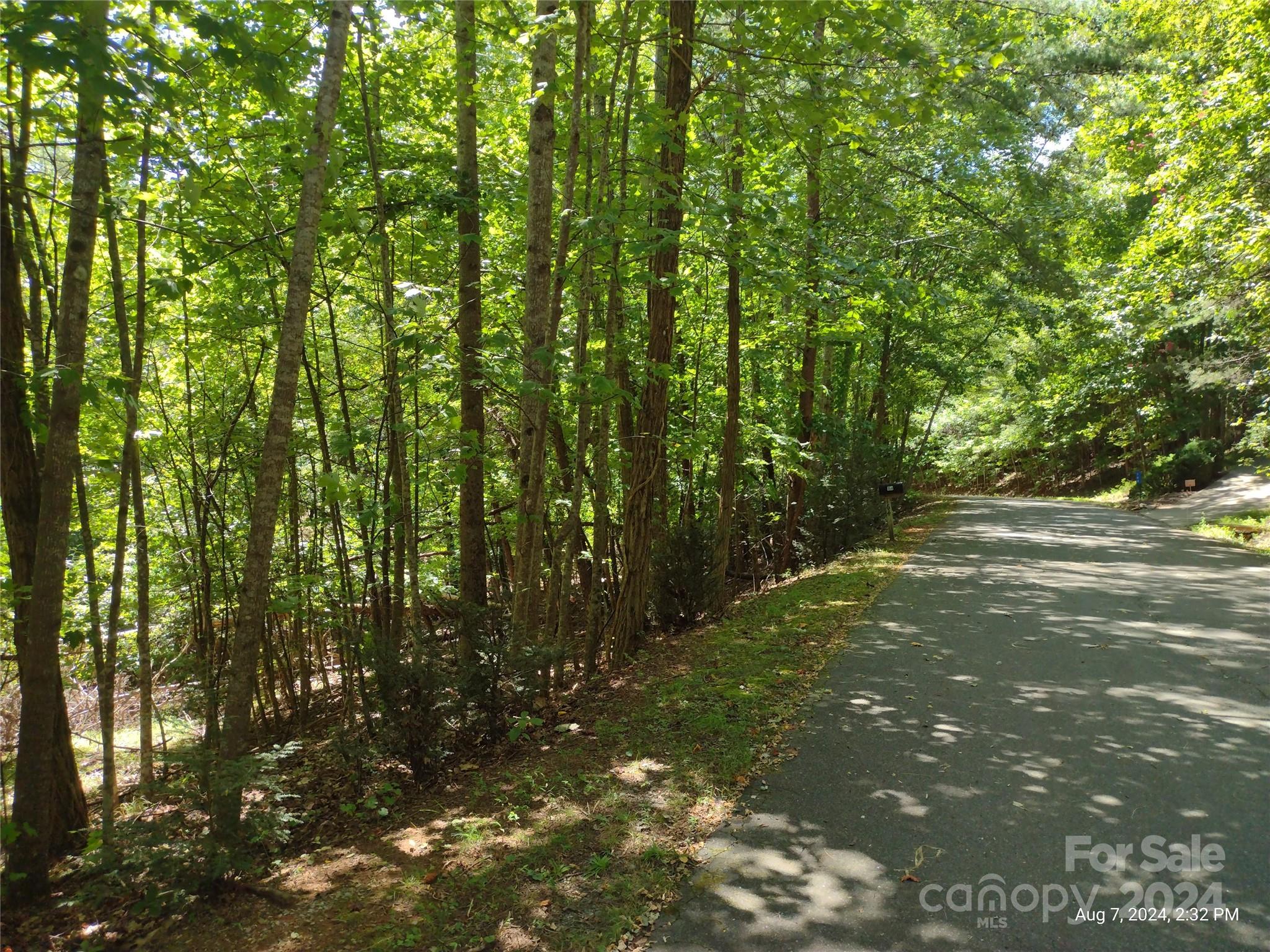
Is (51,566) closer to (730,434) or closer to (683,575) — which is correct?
(683,575)

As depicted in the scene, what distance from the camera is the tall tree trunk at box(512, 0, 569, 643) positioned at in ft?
18.2

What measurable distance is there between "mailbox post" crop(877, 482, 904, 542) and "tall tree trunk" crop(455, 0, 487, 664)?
8.19 metres

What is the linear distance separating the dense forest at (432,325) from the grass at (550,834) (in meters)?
0.34

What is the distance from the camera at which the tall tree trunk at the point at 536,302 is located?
5555 mm

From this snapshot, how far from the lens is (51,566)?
369cm

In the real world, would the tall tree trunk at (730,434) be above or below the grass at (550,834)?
above

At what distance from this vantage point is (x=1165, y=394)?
2338 centimetres

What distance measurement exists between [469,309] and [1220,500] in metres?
20.5

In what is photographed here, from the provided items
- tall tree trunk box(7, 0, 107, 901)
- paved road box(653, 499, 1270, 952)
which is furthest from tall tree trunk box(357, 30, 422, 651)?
paved road box(653, 499, 1270, 952)

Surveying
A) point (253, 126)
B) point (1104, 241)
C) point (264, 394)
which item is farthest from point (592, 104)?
point (1104, 241)

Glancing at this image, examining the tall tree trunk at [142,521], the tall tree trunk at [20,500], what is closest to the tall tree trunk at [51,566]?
the tall tree trunk at [20,500]

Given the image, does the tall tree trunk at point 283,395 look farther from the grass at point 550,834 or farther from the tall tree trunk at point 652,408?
the tall tree trunk at point 652,408

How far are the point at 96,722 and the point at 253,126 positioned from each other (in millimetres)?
8136

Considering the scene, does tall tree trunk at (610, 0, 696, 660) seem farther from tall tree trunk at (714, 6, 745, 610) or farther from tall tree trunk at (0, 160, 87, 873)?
tall tree trunk at (0, 160, 87, 873)
